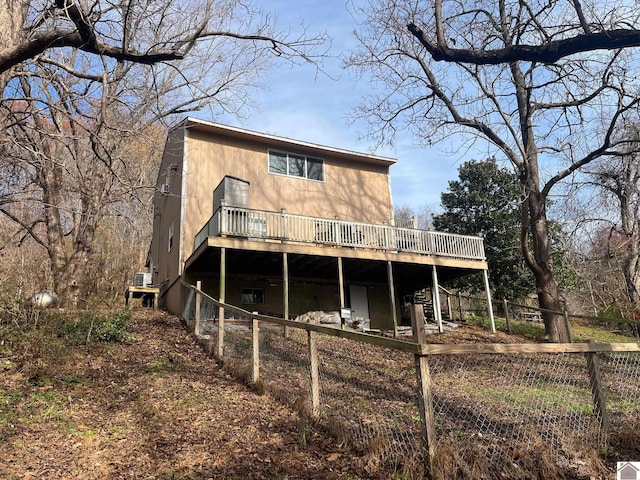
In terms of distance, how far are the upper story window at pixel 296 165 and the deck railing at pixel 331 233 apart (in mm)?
3436

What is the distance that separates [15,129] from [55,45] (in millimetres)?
3606

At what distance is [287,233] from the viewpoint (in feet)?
43.0

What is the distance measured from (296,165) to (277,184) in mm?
1148

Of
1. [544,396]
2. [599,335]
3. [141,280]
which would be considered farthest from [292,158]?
[599,335]

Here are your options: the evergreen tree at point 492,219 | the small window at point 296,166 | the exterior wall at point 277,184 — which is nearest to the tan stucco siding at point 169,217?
the exterior wall at point 277,184

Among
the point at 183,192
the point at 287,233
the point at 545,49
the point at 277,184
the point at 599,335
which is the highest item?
the point at 277,184

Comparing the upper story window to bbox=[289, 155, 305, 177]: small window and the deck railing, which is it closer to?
bbox=[289, 155, 305, 177]: small window

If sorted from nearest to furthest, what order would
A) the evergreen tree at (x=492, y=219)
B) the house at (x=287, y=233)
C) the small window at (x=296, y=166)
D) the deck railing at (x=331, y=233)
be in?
the deck railing at (x=331, y=233)
the house at (x=287, y=233)
the small window at (x=296, y=166)
the evergreen tree at (x=492, y=219)

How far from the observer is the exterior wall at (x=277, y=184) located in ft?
49.0

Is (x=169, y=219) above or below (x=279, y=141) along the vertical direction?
below

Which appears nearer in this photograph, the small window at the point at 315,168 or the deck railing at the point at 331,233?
the deck railing at the point at 331,233

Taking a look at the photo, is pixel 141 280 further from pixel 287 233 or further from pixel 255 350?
pixel 255 350

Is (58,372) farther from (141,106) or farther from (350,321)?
(350,321)

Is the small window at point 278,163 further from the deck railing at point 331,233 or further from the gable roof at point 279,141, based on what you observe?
the deck railing at point 331,233
